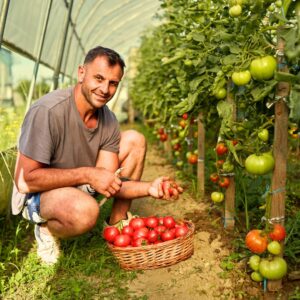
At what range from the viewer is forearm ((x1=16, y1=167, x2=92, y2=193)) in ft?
7.69

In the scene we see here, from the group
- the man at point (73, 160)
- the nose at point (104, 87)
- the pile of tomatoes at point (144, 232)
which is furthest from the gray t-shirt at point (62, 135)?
the pile of tomatoes at point (144, 232)

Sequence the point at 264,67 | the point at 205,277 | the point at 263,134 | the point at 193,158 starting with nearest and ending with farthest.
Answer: the point at 264,67 < the point at 263,134 < the point at 205,277 < the point at 193,158

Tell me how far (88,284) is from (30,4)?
9.15 feet

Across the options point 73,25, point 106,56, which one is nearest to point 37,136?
point 106,56

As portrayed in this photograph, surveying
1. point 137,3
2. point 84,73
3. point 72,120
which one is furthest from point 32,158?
Answer: point 137,3

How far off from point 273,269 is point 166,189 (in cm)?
65

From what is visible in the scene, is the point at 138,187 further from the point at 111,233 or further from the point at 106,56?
the point at 106,56

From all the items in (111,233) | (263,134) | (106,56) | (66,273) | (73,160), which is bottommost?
(66,273)

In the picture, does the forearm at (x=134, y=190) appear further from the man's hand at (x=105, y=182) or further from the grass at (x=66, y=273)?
the grass at (x=66, y=273)

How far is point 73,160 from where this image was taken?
2.61 m

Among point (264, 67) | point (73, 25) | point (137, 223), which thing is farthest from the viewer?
point (73, 25)

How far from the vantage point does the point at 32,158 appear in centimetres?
234

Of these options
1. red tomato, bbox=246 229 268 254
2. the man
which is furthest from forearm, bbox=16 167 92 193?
red tomato, bbox=246 229 268 254

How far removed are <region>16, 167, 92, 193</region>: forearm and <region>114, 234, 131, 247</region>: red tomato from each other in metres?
0.39
